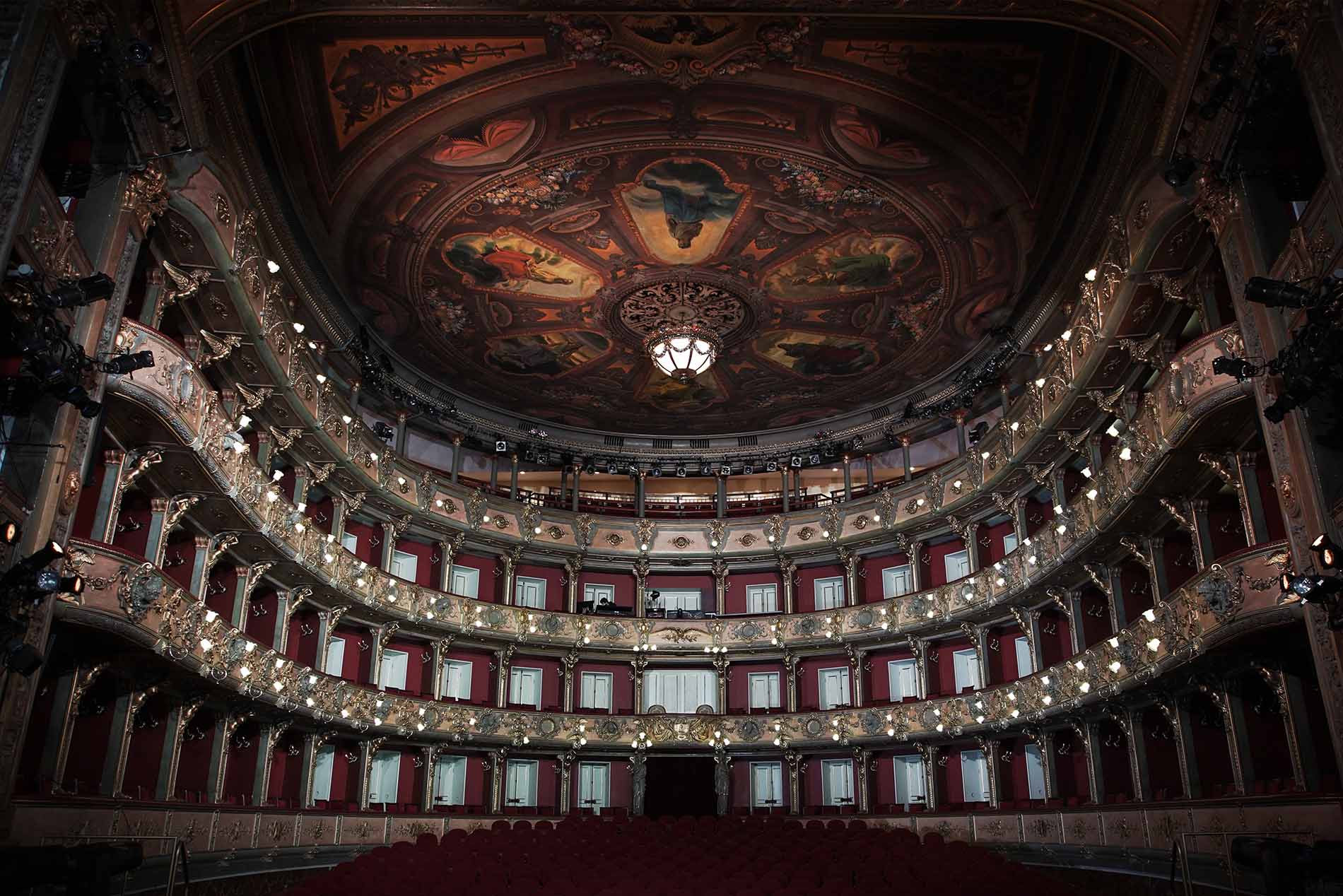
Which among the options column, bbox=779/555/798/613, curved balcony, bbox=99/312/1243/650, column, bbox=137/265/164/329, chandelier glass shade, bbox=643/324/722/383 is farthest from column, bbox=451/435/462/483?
column, bbox=137/265/164/329

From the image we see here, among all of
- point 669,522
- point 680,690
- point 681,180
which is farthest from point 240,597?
point 669,522

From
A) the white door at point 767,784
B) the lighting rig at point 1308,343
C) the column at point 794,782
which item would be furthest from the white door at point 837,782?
the lighting rig at point 1308,343

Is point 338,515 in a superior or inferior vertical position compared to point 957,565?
superior

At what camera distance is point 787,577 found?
30734 mm

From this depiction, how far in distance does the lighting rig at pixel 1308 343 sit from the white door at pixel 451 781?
2195 centimetres

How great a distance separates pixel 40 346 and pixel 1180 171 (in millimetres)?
13172

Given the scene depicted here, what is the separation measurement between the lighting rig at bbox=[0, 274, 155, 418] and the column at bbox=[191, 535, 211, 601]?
8534 mm

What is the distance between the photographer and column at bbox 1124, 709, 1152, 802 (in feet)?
62.7

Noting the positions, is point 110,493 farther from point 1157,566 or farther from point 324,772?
point 1157,566

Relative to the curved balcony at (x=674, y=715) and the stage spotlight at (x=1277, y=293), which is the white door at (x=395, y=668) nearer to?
the curved balcony at (x=674, y=715)

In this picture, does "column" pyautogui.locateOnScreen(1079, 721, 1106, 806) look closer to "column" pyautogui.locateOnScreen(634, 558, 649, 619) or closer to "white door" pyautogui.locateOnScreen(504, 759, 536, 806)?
"column" pyautogui.locateOnScreen(634, 558, 649, 619)

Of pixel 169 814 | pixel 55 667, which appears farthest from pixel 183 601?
pixel 169 814

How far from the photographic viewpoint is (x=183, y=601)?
1602cm

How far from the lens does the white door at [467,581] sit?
95.3 feet
